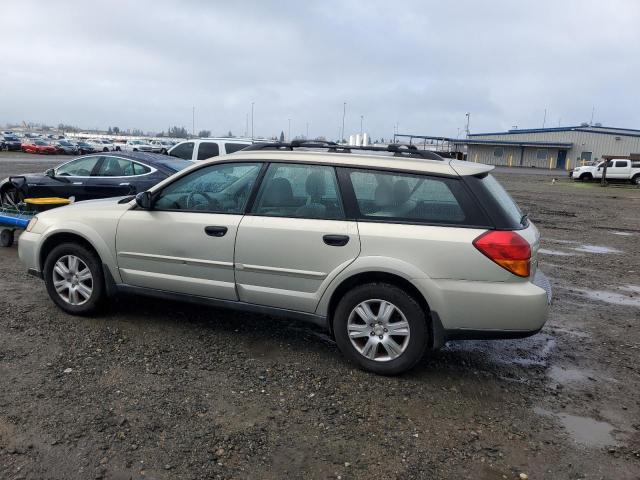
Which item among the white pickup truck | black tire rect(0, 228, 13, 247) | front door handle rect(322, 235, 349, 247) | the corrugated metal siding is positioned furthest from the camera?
the corrugated metal siding

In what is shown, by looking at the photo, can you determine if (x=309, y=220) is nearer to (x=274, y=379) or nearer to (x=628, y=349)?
(x=274, y=379)

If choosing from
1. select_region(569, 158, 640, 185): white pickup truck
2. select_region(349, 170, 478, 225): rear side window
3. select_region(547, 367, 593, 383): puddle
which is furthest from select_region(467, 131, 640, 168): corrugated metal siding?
select_region(349, 170, 478, 225): rear side window

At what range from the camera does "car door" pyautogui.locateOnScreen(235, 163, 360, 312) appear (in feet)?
13.8

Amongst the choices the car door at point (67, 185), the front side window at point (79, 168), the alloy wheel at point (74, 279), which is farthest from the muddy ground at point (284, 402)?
the front side window at point (79, 168)

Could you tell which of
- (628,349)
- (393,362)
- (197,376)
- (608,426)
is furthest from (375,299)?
(628,349)

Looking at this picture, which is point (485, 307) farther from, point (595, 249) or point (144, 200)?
point (595, 249)

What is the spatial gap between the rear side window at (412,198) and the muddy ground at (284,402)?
4.11 feet

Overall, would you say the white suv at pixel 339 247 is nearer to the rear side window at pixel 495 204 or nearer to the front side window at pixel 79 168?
the rear side window at pixel 495 204

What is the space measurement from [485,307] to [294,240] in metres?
1.52

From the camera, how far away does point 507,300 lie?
3842 millimetres

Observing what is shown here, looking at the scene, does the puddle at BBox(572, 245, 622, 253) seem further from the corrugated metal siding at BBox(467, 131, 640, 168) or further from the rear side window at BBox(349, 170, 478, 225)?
the corrugated metal siding at BBox(467, 131, 640, 168)

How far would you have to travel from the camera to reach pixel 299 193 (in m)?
4.48

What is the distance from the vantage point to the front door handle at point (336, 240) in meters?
4.16

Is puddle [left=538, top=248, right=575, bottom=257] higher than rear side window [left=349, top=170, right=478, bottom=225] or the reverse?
the reverse
